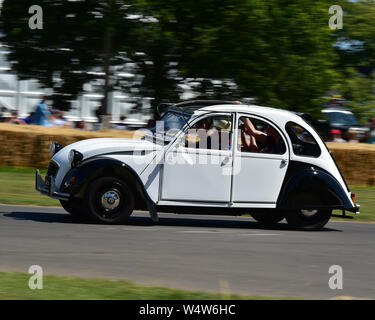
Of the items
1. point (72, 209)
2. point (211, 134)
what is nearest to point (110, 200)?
point (72, 209)

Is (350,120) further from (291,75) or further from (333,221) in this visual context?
(333,221)

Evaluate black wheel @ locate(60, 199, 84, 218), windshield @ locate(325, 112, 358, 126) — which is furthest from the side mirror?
windshield @ locate(325, 112, 358, 126)

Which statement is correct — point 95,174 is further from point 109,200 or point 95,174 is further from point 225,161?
point 225,161

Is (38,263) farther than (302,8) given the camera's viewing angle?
No

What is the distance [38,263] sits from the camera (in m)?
7.59

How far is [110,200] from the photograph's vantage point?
10219mm

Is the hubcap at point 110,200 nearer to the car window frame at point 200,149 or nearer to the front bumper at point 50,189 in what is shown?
the front bumper at point 50,189

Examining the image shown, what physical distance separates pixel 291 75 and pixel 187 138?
35.1ft

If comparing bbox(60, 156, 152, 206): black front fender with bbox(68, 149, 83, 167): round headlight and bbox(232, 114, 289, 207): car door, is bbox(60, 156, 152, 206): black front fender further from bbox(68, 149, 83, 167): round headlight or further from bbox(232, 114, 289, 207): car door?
bbox(232, 114, 289, 207): car door

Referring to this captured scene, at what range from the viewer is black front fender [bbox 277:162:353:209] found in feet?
34.6

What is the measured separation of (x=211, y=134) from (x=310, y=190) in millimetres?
1630

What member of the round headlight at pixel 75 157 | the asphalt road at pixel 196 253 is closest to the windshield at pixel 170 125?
the round headlight at pixel 75 157

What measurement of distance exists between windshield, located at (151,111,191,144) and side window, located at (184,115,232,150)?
19cm
